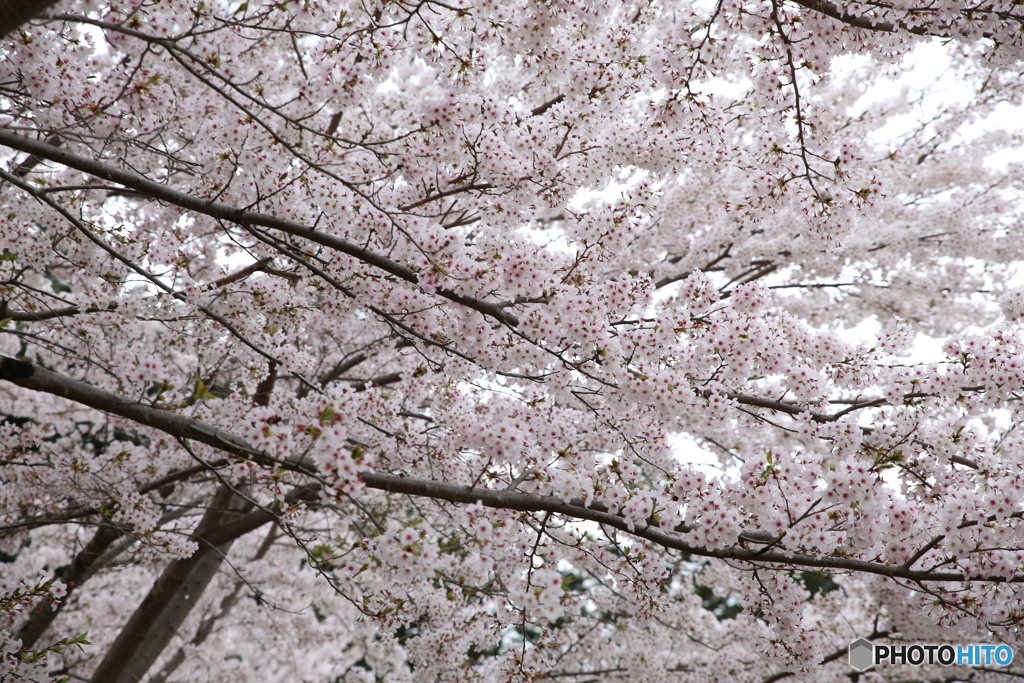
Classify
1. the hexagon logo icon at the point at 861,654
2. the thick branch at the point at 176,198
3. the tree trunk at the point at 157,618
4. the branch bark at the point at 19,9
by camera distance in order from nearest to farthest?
the branch bark at the point at 19,9 → the thick branch at the point at 176,198 → the tree trunk at the point at 157,618 → the hexagon logo icon at the point at 861,654

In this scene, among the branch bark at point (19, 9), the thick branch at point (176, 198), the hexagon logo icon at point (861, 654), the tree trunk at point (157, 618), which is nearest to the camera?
the branch bark at point (19, 9)

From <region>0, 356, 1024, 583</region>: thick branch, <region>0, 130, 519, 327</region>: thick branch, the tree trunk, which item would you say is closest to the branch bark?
<region>0, 130, 519, 327</region>: thick branch

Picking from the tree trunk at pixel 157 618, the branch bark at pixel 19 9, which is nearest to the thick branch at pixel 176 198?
the branch bark at pixel 19 9

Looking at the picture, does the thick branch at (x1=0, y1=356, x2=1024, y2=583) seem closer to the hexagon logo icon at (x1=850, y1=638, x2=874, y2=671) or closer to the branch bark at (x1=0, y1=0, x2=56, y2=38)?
the branch bark at (x1=0, y1=0, x2=56, y2=38)

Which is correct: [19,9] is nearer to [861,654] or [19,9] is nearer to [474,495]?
[474,495]

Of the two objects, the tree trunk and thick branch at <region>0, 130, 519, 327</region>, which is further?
the tree trunk

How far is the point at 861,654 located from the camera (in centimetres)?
753

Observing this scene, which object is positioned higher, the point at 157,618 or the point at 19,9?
the point at 19,9

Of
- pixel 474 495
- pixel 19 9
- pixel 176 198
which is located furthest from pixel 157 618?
pixel 19 9

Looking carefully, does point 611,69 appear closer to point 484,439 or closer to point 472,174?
point 472,174

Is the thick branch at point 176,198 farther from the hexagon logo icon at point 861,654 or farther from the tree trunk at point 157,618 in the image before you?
the hexagon logo icon at point 861,654

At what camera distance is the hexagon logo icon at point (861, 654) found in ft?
24.5

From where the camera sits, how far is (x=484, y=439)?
4.02m

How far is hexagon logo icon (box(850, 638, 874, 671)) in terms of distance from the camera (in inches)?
294
